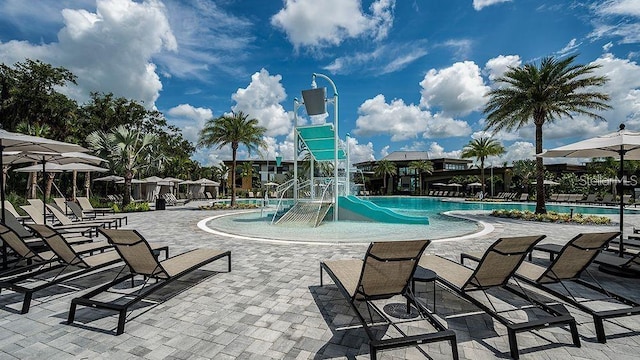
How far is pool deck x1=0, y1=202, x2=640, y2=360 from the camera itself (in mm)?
2732

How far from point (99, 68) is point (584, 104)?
27161 millimetres

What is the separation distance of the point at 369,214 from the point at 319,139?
439 cm

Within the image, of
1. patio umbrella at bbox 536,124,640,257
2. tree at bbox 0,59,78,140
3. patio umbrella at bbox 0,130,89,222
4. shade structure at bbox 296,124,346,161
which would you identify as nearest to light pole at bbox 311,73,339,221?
shade structure at bbox 296,124,346,161

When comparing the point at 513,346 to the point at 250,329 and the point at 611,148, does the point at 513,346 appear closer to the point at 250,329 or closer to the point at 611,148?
the point at 250,329

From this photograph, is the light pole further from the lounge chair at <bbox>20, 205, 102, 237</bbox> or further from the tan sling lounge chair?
the tan sling lounge chair

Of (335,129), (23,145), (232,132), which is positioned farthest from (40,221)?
(232,132)

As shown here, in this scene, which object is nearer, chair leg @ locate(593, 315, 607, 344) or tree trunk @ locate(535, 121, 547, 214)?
chair leg @ locate(593, 315, 607, 344)

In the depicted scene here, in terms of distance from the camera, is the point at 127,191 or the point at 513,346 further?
the point at 127,191

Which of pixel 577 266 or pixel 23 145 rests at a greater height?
pixel 23 145

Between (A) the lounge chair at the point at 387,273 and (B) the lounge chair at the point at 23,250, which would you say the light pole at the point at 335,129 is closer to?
(B) the lounge chair at the point at 23,250

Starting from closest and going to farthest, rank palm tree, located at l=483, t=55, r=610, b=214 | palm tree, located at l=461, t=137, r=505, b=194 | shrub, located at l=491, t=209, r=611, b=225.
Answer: shrub, located at l=491, t=209, r=611, b=225 → palm tree, located at l=483, t=55, r=610, b=214 → palm tree, located at l=461, t=137, r=505, b=194

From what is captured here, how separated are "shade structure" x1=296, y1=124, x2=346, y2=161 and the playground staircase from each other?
297 centimetres

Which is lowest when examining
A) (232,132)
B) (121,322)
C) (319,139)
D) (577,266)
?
(121,322)

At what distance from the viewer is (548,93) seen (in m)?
15.2
